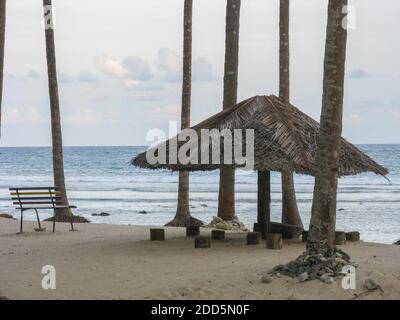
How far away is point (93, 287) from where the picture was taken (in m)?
9.49

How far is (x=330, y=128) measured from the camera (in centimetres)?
989

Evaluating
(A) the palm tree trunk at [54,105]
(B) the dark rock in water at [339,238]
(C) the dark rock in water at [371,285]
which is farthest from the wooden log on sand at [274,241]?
(A) the palm tree trunk at [54,105]

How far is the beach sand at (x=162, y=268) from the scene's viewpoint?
A: 917 centimetres

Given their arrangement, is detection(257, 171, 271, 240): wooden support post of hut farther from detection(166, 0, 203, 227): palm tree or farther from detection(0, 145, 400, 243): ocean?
detection(166, 0, 203, 227): palm tree

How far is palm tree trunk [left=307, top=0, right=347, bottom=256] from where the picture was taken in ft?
32.4

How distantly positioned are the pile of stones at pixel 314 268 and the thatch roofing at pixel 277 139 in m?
2.74

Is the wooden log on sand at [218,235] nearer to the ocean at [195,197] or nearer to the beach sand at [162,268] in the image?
the beach sand at [162,268]

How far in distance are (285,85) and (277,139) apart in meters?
6.74

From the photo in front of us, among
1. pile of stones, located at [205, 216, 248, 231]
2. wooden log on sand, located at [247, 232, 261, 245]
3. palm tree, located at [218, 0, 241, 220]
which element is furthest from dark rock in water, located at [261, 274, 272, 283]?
palm tree, located at [218, 0, 241, 220]

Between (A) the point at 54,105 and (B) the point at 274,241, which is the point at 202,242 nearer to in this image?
(B) the point at 274,241

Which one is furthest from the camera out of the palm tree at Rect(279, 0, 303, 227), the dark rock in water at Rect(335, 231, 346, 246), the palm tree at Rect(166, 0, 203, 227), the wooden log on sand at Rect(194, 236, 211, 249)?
the palm tree at Rect(166, 0, 203, 227)

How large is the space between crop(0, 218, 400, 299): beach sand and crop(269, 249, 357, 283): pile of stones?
0.15 m

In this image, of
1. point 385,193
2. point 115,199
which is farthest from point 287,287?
point 385,193

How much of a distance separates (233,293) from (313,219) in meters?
1.61
